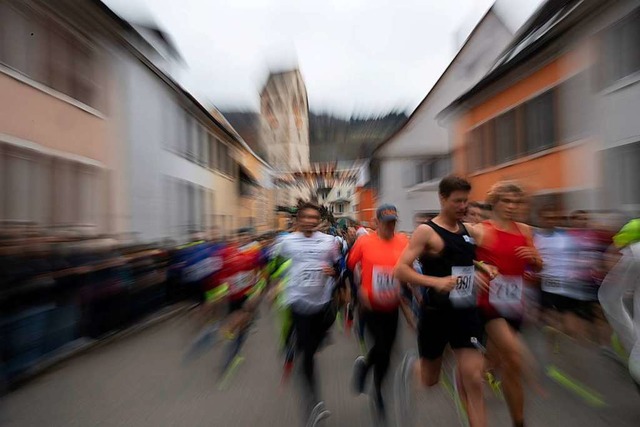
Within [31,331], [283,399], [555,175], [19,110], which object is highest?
[19,110]

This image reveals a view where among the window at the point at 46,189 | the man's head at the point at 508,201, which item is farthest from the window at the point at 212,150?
the man's head at the point at 508,201

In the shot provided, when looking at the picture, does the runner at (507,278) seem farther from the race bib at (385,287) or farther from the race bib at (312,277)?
the race bib at (312,277)

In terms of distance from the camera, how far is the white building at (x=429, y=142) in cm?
1967

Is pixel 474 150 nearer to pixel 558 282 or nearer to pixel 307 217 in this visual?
pixel 558 282

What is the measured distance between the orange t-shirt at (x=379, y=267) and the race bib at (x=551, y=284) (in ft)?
7.38

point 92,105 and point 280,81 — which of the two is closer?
point 92,105

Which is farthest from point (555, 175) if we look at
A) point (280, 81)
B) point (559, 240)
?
point (280, 81)

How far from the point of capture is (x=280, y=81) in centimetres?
4331

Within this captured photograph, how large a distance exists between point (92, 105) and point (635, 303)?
11.2 metres

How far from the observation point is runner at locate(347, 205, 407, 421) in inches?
154

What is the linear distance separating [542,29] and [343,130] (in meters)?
20.5

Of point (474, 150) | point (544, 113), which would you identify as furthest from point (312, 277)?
point (474, 150)

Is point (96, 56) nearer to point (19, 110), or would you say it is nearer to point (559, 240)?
point (19, 110)

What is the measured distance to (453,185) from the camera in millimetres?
3301
